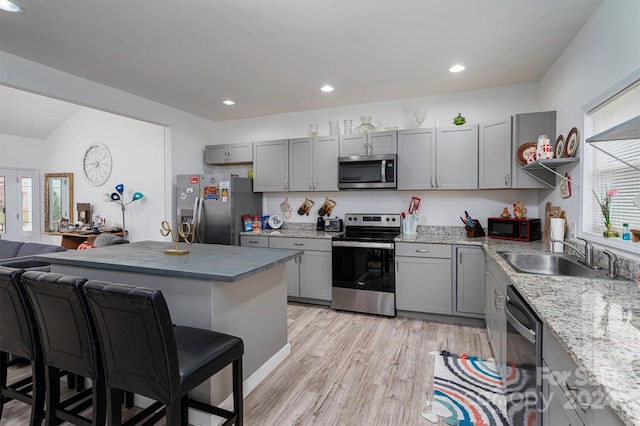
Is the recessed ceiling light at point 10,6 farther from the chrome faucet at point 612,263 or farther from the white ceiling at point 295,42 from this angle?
the chrome faucet at point 612,263

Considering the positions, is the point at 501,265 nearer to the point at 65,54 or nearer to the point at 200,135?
the point at 65,54

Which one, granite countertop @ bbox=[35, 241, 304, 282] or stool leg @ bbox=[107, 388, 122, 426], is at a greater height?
granite countertop @ bbox=[35, 241, 304, 282]

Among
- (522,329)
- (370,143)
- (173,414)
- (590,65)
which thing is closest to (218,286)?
(173,414)

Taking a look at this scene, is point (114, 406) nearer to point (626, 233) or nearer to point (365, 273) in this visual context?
point (365, 273)

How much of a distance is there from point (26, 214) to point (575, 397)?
27.7ft

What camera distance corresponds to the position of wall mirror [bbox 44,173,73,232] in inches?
235

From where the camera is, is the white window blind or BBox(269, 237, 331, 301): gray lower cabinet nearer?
the white window blind

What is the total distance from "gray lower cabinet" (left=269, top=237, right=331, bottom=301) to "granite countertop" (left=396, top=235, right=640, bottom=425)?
7.10ft

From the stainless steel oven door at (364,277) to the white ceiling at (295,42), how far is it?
186 centimetres

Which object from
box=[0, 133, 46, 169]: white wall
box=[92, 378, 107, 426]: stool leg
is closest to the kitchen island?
box=[92, 378, 107, 426]: stool leg

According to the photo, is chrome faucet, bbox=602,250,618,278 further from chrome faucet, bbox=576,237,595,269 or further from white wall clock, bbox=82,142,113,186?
white wall clock, bbox=82,142,113,186

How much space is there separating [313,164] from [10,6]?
295 centimetres

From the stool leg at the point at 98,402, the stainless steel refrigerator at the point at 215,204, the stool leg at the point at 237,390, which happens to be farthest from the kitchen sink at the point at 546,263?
the stainless steel refrigerator at the point at 215,204

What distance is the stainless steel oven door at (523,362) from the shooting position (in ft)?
4.22
